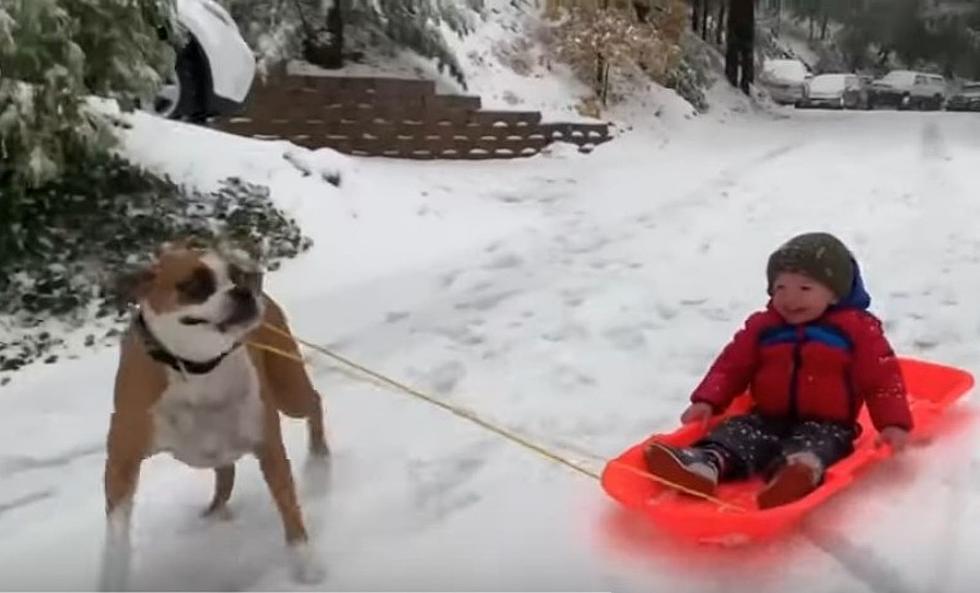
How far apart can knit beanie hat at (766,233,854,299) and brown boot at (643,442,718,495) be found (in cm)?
63

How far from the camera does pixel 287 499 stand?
2826 millimetres

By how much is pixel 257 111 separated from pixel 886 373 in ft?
25.4

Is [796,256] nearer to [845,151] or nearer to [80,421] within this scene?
[80,421]

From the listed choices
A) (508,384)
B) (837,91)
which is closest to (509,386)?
(508,384)

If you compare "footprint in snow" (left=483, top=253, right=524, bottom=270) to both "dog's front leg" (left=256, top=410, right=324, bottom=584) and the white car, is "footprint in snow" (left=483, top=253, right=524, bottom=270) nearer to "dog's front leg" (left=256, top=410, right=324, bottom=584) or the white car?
the white car

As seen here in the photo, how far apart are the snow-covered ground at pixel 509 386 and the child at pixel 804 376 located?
19 centimetres

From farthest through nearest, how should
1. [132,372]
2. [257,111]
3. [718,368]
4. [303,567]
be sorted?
[257,111], [718,368], [303,567], [132,372]

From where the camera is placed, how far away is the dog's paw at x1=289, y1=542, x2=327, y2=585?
112 inches

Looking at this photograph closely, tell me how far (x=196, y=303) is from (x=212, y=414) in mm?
305

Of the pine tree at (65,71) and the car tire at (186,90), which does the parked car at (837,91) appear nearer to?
the car tire at (186,90)

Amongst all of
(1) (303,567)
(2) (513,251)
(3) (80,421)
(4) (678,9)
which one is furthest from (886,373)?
(4) (678,9)

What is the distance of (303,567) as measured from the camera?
112 inches

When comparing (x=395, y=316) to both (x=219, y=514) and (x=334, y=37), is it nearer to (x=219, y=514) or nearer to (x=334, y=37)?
(x=219, y=514)

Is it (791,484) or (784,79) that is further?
(784,79)
